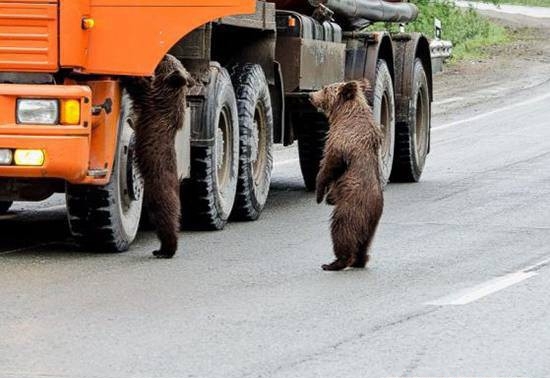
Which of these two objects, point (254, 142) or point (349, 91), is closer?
point (349, 91)

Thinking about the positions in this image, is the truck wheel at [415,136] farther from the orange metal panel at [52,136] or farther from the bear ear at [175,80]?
the orange metal panel at [52,136]

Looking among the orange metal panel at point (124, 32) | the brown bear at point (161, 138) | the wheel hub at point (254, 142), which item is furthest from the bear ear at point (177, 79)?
the wheel hub at point (254, 142)

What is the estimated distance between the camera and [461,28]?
4150cm

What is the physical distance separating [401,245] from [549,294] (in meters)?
2.55

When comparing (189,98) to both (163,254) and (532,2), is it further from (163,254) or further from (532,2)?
(532,2)

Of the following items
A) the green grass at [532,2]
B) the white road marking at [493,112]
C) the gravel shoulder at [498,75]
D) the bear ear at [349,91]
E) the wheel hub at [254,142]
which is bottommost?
the green grass at [532,2]

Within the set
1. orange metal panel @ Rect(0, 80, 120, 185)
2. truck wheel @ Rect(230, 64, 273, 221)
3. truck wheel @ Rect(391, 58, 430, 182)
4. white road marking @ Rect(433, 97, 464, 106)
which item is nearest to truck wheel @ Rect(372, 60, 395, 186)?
truck wheel @ Rect(391, 58, 430, 182)

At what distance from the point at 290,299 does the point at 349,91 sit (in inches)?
88.0

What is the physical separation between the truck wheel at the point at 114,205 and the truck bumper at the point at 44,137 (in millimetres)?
500

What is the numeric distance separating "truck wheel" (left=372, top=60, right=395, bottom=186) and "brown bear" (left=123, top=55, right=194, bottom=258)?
18.2 ft

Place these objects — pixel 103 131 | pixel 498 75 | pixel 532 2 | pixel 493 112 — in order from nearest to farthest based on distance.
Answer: pixel 103 131 < pixel 493 112 < pixel 498 75 < pixel 532 2

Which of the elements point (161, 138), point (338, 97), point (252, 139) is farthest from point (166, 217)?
point (252, 139)

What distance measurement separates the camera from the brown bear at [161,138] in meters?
11.7

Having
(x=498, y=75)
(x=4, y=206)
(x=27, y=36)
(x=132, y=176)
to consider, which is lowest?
(x=498, y=75)
